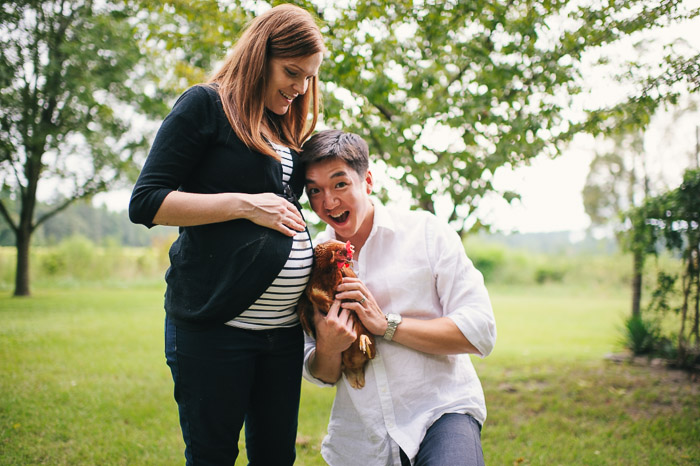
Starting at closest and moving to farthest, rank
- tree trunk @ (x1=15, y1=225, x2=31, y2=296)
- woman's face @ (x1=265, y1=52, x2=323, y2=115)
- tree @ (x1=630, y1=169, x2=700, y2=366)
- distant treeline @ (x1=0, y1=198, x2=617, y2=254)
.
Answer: woman's face @ (x1=265, y1=52, x2=323, y2=115), tree @ (x1=630, y1=169, x2=700, y2=366), tree trunk @ (x1=15, y1=225, x2=31, y2=296), distant treeline @ (x1=0, y1=198, x2=617, y2=254)

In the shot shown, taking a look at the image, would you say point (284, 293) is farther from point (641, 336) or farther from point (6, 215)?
point (6, 215)

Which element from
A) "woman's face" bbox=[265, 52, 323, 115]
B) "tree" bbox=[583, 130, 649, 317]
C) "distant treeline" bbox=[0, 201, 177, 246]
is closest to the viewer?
"woman's face" bbox=[265, 52, 323, 115]

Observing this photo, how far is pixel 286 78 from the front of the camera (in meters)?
1.75

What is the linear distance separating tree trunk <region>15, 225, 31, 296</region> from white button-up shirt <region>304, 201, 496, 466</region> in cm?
1377

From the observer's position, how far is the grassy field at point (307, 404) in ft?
11.9

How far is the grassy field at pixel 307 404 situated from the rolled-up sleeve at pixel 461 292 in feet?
6.99

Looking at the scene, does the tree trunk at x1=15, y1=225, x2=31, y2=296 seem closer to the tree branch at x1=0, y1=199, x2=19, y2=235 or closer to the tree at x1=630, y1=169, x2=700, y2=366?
the tree branch at x1=0, y1=199, x2=19, y2=235

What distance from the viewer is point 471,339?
1.88 m

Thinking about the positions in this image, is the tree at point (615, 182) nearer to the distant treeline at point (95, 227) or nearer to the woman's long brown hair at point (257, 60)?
the woman's long brown hair at point (257, 60)

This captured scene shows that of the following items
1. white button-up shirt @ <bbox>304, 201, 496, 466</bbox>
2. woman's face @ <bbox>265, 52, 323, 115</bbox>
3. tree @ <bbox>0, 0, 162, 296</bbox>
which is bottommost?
white button-up shirt @ <bbox>304, 201, 496, 466</bbox>

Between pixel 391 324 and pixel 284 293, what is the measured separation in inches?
18.4

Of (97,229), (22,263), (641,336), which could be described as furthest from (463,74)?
(97,229)

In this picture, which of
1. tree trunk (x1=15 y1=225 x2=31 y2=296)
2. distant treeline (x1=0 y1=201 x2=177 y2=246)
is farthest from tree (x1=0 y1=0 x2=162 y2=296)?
distant treeline (x1=0 y1=201 x2=177 y2=246)

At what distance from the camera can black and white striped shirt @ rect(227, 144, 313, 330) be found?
1664 millimetres
